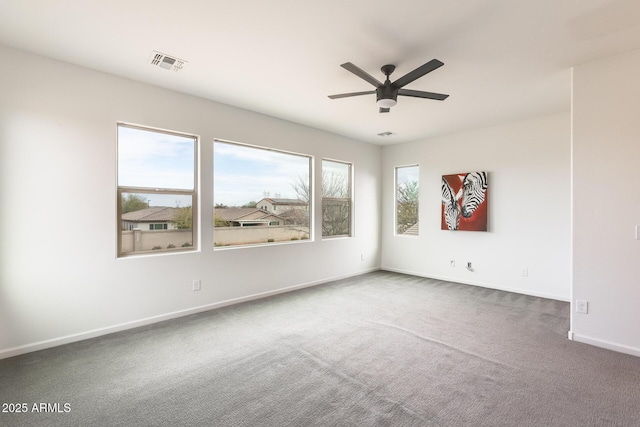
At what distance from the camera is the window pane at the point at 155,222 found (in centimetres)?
328

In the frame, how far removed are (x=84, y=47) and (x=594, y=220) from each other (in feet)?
16.6

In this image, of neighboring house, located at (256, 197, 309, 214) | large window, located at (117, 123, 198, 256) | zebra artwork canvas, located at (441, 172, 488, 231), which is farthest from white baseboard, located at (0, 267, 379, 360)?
zebra artwork canvas, located at (441, 172, 488, 231)

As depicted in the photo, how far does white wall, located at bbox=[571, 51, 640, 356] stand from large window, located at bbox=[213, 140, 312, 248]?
361 cm

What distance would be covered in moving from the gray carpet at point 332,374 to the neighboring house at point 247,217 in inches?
51.0

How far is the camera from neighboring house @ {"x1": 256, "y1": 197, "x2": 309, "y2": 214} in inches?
181

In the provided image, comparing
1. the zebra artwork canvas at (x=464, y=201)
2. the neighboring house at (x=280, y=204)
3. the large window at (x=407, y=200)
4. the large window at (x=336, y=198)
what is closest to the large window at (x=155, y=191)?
the neighboring house at (x=280, y=204)

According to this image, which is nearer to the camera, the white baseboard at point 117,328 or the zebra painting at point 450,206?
the white baseboard at point 117,328

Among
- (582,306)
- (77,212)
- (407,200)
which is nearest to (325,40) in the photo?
(77,212)

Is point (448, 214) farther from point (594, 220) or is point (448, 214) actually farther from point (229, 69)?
point (229, 69)

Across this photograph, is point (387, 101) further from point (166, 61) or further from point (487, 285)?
point (487, 285)

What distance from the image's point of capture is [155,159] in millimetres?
3490

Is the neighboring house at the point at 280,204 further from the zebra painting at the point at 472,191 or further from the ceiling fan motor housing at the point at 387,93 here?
the zebra painting at the point at 472,191

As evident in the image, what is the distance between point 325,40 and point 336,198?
3.38m

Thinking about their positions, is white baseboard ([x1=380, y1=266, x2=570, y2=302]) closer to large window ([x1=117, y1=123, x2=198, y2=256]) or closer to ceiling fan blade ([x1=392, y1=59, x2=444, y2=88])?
ceiling fan blade ([x1=392, y1=59, x2=444, y2=88])
